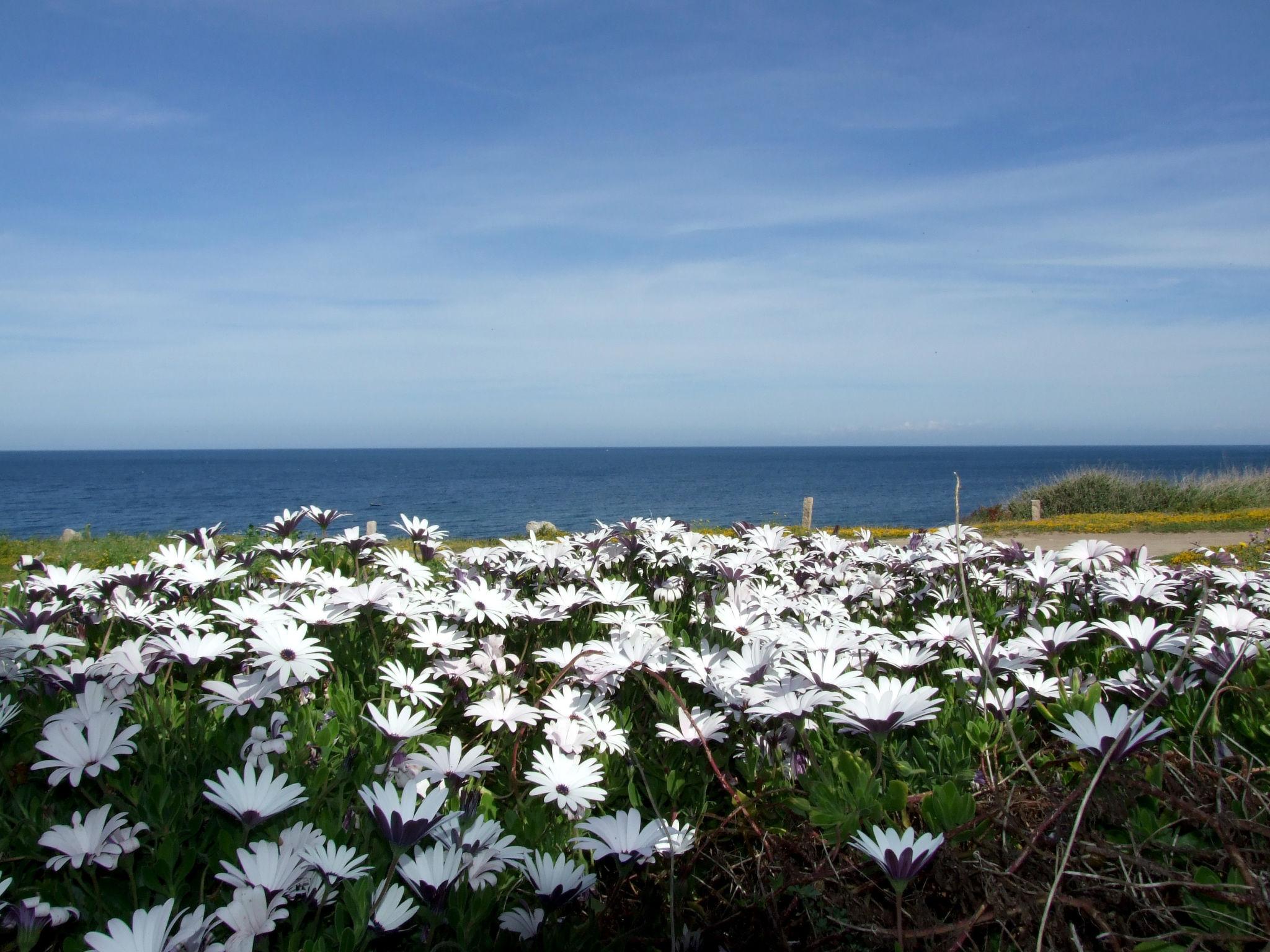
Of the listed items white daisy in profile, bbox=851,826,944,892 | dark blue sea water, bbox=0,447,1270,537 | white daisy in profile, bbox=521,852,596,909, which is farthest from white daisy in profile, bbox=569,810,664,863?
dark blue sea water, bbox=0,447,1270,537

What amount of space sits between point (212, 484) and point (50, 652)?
4515 inches

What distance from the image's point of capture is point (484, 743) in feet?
8.36

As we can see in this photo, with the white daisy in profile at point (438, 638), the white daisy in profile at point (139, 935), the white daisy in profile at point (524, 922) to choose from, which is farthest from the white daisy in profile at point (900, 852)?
the white daisy in profile at point (438, 638)

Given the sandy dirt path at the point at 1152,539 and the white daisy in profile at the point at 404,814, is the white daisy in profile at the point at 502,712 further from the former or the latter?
the sandy dirt path at the point at 1152,539

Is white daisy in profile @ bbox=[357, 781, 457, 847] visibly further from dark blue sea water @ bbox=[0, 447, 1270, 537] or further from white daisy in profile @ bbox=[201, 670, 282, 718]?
dark blue sea water @ bbox=[0, 447, 1270, 537]

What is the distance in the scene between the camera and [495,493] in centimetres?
8706

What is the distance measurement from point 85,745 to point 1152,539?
2134 cm

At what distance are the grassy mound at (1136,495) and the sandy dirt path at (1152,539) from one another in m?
9.03

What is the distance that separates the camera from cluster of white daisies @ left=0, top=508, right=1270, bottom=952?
4.84 feet

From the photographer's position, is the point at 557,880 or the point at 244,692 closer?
the point at 557,880

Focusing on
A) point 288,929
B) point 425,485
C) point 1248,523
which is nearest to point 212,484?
point 425,485

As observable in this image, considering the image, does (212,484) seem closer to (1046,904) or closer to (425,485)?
(425,485)

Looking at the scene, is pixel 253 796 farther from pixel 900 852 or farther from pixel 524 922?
pixel 900 852

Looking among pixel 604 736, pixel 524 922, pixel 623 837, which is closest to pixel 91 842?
pixel 524 922
